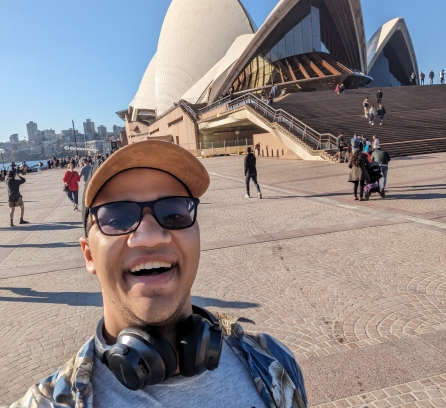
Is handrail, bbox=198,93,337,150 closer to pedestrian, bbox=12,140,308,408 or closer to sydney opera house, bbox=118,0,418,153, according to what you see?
sydney opera house, bbox=118,0,418,153

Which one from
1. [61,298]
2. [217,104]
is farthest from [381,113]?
[61,298]

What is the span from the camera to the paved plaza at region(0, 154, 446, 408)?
2980 mm

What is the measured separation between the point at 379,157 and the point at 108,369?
10298 millimetres

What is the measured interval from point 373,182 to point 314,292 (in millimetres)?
6380

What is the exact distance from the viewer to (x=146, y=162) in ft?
4.07

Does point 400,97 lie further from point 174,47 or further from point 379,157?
point 174,47

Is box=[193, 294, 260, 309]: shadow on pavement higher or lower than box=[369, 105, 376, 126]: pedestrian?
lower

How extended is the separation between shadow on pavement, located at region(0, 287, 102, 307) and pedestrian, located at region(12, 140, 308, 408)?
3810 millimetres

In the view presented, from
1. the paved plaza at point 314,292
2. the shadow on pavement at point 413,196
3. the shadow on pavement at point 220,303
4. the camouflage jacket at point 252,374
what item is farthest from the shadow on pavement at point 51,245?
the shadow on pavement at point 413,196

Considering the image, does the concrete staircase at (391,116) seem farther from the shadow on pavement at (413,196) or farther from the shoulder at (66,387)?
the shoulder at (66,387)

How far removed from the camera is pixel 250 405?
1147 mm

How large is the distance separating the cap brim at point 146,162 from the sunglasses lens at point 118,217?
0.08 m

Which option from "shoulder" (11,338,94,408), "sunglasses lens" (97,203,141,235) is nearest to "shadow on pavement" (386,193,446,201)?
"sunglasses lens" (97,203,141,235)

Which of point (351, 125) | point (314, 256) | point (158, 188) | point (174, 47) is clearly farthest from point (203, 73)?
point (158, 188)
